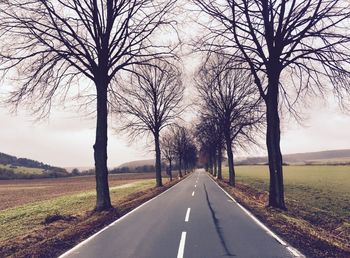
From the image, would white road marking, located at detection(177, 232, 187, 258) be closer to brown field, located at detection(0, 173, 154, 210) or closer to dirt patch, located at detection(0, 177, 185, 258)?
dirt patch, located at detection(0, 177, 185, 258)

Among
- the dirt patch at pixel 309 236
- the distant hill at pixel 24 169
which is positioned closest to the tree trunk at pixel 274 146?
the dirt patch at pixel 309 236

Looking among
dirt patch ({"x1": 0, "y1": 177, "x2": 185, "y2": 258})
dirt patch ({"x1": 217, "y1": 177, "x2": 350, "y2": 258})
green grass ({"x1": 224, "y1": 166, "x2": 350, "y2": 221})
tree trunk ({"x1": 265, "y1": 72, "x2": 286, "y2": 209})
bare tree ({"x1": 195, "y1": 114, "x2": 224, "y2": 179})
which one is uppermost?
bare tree ({"x1": 195, "y1": 114, "x2": 224, "y2": 179})

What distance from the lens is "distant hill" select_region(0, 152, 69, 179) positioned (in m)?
106

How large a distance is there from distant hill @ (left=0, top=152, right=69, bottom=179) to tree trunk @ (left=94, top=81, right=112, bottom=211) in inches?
3773

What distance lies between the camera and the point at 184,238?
9.66 metres

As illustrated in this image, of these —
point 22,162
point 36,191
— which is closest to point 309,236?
point 36,191

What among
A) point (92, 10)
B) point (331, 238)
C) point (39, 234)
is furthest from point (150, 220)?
point (92, 10)

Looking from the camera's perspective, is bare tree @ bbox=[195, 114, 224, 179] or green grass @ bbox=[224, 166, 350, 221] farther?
bare tree @ bbox=[195, 114, 224, 179]

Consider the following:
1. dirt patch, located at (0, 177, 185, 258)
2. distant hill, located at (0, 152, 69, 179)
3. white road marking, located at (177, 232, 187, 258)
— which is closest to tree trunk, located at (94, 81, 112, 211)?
dirt patch, located at (0, 177, 185, 258)

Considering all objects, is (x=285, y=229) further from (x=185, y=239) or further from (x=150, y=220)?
(x=150, y=220)

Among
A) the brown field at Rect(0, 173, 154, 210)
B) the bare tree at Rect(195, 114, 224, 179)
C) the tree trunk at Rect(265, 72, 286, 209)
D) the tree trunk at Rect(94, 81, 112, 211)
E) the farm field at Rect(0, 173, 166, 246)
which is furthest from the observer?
the bare tree at Rect(195, 114, 224, 179)

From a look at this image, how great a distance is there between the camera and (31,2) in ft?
46.7

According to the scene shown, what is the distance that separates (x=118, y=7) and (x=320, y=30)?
864cm

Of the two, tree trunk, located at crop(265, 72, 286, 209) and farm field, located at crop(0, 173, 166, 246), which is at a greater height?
tree trunk, located at crop(265, 72, 286, 209)
